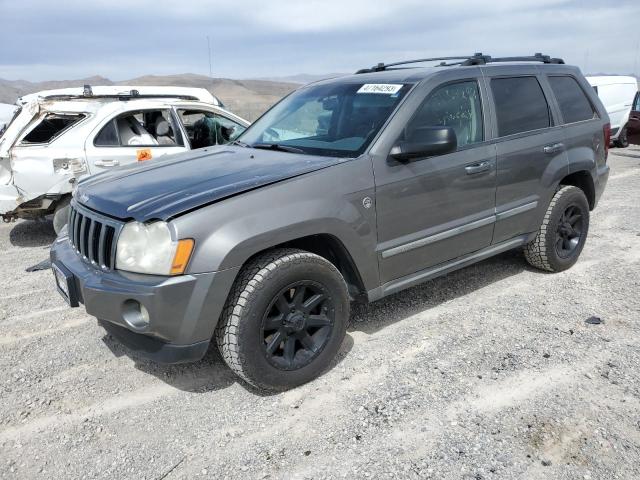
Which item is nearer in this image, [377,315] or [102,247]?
[102,247]

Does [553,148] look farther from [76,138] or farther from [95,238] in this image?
[76,138]

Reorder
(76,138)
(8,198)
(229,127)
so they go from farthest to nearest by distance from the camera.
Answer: (229,127) → (76,138) → (8,198)

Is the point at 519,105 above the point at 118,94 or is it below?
below

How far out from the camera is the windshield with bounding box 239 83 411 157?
11.2 ft

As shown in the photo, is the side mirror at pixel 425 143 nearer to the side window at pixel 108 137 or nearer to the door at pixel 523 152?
the door at pixel 523 152

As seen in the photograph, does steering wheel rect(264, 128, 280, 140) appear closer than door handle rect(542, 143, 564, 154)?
Yes

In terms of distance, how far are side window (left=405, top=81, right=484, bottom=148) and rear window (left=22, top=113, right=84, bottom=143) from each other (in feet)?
14.3

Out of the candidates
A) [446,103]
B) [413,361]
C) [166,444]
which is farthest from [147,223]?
[446,103]

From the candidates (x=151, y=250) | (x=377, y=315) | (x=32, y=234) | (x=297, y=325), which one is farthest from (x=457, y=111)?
(x=32, y=234)

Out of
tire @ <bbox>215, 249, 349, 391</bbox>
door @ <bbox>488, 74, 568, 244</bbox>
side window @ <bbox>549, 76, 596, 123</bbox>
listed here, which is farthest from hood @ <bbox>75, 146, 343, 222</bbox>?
side window @ <bbox>549, 76, 596, 123</bbox>

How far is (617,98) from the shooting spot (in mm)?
14375

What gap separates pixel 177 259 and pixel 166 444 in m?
0.94

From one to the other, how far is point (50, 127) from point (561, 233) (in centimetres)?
560

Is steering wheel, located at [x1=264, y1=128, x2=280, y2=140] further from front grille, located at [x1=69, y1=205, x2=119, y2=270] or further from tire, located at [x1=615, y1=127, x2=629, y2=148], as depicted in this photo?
tire, located at [x1=615, y1=127, x2=629, y2=148]
